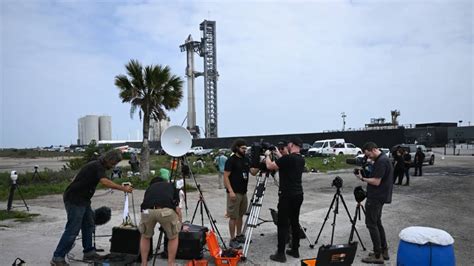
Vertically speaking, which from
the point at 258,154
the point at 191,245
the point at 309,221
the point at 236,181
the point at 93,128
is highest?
the point at 93,128

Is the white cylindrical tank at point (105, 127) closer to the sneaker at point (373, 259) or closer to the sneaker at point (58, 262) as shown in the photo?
the sneaker at point (58, 262)

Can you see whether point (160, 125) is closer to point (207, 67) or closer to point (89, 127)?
point (207, 67)

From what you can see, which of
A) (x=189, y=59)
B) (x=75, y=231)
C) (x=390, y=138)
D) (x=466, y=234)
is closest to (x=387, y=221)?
(x=466, y=234)

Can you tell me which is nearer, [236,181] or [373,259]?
[373,259]

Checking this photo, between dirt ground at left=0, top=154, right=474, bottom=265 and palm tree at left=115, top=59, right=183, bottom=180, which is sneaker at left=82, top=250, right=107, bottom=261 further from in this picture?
palm tree at left=115, top=59, right=183, bottom=180

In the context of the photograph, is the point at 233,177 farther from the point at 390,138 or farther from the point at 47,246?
the point at 390,138

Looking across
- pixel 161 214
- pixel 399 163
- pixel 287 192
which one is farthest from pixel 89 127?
pixel 161 214

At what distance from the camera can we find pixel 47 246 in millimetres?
6664

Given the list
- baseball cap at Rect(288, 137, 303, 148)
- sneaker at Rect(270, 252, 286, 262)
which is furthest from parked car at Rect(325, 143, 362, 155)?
sneaker at Rect(270, 252, 286, 262)

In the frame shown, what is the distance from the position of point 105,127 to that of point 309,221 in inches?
4971

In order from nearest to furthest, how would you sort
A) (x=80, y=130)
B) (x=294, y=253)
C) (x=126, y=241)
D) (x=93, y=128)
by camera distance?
(x=126, y=241) < (x=294, y=253) < (x=93, y=128) < (x=80, y=130)

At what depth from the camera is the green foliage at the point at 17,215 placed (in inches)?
372

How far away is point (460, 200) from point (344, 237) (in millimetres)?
6683

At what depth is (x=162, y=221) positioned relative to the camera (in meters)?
4.80
